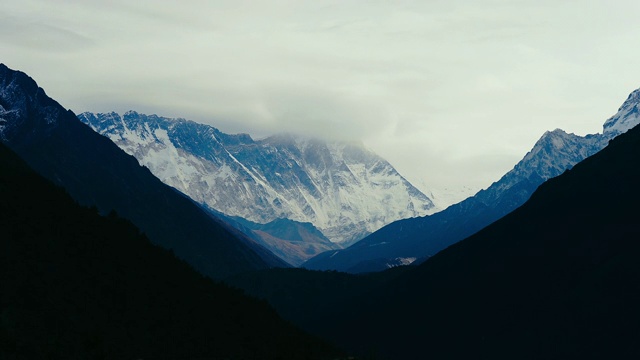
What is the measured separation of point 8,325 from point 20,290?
60.6ft

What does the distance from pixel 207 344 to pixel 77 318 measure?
2978cm

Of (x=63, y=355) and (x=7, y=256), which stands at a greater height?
(x=7, y=256)

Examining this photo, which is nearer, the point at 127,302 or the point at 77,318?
the point at 77,318

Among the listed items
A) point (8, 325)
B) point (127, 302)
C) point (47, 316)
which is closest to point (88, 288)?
point (127, 302)

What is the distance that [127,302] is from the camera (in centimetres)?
19888

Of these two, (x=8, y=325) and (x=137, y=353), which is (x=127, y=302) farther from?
(x=8, y=325)

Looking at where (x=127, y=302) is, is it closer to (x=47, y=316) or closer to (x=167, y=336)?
(x=167, y=336)

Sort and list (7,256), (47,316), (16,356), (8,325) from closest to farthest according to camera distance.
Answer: (16,356) < (8,325) < (47,316) < (7,256)

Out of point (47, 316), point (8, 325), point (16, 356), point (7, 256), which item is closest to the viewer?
point (16, 356)

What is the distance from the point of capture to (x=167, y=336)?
630 feet

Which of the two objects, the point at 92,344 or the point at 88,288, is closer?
the point at 92,344

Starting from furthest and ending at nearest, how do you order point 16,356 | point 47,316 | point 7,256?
1. point 7,256
2. point 47,316
3. point 16,356

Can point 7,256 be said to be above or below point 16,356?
above

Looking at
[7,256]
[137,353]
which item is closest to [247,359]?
[137,353]
